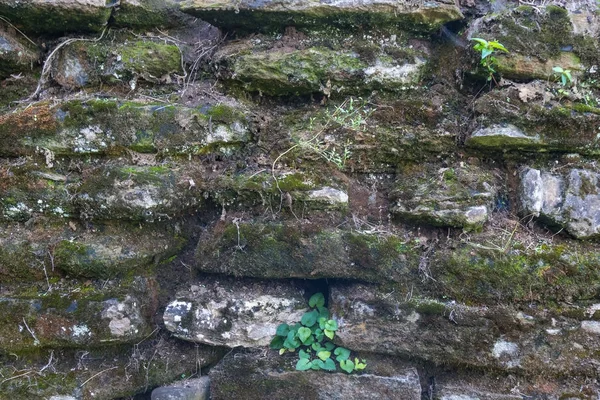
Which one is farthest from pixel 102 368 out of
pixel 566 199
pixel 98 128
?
pixel 566 199

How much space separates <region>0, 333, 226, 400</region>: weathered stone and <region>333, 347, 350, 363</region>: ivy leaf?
2.27 feet

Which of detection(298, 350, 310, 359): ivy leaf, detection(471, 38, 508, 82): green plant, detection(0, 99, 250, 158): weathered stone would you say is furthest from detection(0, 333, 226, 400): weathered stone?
detection(471, 38, 508, 82): green plant

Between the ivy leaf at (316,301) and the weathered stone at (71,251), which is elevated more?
the weathered stone at (71,251)

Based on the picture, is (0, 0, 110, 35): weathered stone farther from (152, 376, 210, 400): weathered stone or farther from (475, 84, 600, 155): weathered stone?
(475, 84, 600, 155): weathered stone

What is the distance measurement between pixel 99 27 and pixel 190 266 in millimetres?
1451

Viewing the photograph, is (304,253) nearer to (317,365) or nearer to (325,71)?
(317,365)

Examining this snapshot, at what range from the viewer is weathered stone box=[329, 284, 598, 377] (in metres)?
2.21

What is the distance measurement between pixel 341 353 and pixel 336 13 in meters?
1.82

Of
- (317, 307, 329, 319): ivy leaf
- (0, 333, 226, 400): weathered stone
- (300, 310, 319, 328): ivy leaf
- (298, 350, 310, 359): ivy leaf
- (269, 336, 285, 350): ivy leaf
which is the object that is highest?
(317, 307, 329, 319): ivy leaf

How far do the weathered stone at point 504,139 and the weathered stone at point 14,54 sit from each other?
8.10ft

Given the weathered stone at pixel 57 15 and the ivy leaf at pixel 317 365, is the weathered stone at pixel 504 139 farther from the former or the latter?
the weathered stone at pixel 57 15

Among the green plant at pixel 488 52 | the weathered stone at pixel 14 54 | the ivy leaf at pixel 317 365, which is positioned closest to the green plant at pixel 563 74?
the green plant at pixel 488 52

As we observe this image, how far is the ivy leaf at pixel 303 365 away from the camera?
232 centimetres

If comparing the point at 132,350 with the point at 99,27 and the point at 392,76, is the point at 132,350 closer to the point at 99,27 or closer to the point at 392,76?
the point at 99,27
